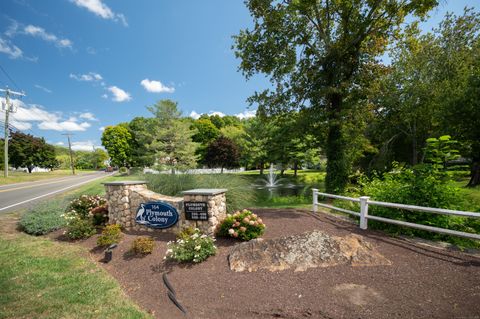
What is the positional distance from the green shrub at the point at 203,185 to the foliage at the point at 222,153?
25365mm

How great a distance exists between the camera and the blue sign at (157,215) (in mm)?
6406

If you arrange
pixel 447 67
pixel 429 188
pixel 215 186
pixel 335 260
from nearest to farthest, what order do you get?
pixel 335 260
pixel 429 188
pixel 215 186
pixel 447 67

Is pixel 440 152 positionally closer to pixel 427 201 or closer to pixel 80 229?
pixel 427 201

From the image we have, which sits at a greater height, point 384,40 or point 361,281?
point 384,40

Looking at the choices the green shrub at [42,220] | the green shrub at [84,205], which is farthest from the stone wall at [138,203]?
the green shrub at [42,220]

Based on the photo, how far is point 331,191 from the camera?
11.7 m

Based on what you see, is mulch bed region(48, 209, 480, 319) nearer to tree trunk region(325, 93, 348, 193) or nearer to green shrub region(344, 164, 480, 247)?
green shrub region(344, 164, 480, 247)

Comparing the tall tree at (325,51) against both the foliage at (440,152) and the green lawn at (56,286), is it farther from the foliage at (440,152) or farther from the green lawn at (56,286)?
the green lawn at (56,286)

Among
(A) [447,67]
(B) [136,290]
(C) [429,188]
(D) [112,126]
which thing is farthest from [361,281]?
(D) [112,126]

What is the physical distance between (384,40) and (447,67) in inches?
416

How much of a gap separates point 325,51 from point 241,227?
10.2 m

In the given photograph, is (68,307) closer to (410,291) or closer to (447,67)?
(410,291)

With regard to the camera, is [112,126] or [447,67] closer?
[447,67]

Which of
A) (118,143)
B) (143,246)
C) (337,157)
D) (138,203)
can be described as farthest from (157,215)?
(118,143)
